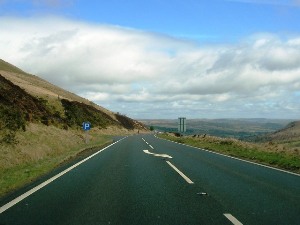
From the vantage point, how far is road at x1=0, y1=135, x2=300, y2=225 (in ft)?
24.5

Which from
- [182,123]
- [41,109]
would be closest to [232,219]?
[41,109]

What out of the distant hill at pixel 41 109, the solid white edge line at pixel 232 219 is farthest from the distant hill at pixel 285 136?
the solid white edge line at pixel 232 219

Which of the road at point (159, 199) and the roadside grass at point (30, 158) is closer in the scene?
the road at point (159, 199)

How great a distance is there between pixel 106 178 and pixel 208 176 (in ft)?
10.7

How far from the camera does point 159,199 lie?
9438mm

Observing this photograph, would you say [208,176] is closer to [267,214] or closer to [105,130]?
[267,214]

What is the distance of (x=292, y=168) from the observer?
17609mm

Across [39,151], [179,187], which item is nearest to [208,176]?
[179,187]

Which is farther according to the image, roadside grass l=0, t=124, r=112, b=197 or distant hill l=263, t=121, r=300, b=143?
distant hill l=263, t=121, r=300, b=143

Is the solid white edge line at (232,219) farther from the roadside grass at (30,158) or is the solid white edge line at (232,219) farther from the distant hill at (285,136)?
the distant hill at (285,136)

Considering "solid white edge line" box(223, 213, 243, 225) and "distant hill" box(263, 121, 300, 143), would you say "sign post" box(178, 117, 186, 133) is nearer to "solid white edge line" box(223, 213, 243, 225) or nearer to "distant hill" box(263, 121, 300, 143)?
"distant hill" box(263, 121, 300, 143)

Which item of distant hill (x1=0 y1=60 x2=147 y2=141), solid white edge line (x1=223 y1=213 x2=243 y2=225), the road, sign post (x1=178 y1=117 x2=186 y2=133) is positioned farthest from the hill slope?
solid white edge line (x1=223 y1=213 x2=243 y2=225)

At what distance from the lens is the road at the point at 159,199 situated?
7.45 metres

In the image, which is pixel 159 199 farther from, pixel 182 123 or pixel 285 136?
pixel 285 136
